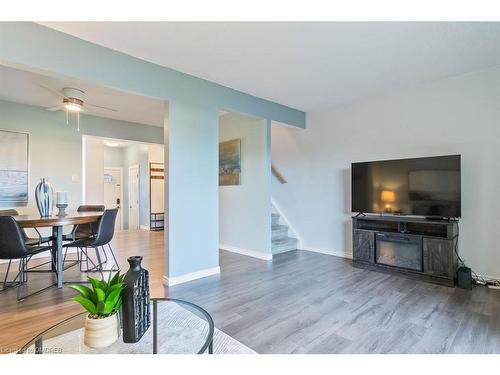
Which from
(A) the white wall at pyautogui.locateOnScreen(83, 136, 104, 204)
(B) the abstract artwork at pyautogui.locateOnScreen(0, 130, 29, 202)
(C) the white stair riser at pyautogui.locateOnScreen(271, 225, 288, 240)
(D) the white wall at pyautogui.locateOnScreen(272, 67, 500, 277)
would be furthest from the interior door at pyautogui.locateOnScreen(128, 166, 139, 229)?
(C) the white stair riser at pyautogui.locateOnScreen(271, 225, 288, 240)

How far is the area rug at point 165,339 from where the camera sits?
3.97 ft

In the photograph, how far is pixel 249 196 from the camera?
4.41m

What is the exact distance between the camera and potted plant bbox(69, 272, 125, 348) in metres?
1.19

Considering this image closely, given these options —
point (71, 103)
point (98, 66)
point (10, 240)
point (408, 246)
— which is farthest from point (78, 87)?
point (408, 246)

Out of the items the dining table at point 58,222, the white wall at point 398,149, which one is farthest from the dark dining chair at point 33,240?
the white wall at point 398,149

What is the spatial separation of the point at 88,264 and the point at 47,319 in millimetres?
1887

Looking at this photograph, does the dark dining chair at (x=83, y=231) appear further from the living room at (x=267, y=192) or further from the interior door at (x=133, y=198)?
the interior door at (x=133, y=198)

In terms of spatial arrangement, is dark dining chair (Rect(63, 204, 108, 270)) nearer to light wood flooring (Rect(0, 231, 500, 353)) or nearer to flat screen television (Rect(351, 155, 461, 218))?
light wood flooring (Rect(0, 231, 500, 353))

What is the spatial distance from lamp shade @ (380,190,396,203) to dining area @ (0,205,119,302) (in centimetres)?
360

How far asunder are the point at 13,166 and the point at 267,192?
13.2ft

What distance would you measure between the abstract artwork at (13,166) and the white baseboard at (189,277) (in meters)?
3.05
